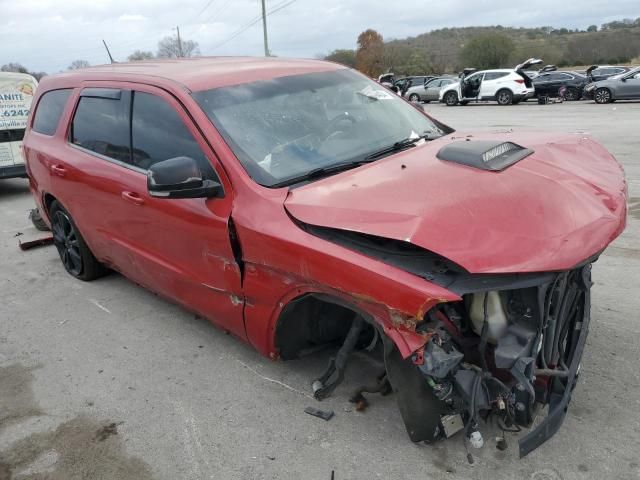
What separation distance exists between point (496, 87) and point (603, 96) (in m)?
4.69

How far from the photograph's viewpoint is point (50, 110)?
192 inches

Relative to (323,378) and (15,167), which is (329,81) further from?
(15,167)

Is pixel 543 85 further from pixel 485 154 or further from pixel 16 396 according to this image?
pixel 16 396

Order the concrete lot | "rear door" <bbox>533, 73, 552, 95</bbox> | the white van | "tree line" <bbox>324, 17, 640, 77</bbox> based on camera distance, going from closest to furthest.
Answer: the concrete lot, the white van, "rear door" <bbox>533, 73, 552, 95</bbox>, "tree line" <bbox>324, 17, 640, 77</bbox>

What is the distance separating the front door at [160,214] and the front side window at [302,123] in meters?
0.20

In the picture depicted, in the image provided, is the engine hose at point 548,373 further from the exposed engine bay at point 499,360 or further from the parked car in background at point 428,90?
the parked car in background at point 428,90

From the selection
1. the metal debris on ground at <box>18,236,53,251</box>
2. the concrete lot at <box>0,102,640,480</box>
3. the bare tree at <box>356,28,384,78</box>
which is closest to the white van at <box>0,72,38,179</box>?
the metal debris on ground at <box>18,236,53,251</box>

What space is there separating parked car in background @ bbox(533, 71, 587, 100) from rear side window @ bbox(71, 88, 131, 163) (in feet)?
80.6

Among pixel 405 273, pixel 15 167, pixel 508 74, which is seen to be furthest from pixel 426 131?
pixel 508 74

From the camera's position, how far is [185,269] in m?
3.34

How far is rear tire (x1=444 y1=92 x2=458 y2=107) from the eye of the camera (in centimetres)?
2767

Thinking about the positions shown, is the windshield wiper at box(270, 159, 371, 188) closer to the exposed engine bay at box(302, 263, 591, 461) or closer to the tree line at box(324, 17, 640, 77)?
the exposed engine bay at box(302, 263, 591, 461)

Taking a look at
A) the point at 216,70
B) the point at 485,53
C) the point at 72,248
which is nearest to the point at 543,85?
the point at 72,248

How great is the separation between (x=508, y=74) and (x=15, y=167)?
21953mm
